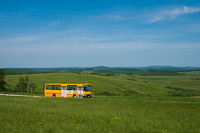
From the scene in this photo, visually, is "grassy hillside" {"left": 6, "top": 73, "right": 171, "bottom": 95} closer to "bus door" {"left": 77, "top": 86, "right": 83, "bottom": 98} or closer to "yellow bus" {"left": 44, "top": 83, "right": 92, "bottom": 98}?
"yellow bus" {"left": 44, "top": 83, "right": 92, "bottom": 98}

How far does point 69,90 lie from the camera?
44906 millimetres

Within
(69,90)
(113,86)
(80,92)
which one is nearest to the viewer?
(80,92)

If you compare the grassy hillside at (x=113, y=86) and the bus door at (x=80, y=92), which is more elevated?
the bus door at (x=80, y=92)

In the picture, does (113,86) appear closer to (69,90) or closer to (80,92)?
(69,90)

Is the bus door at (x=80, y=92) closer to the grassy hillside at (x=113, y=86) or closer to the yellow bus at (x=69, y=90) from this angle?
the yellow bus at (x=69, y=90)

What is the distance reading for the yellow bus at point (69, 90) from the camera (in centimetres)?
4319

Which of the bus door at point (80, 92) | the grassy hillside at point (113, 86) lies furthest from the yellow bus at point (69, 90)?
the grassy hillside at point (113, 86)

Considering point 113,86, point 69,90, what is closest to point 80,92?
point 69,90

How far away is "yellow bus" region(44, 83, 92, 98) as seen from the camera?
43.2 meters

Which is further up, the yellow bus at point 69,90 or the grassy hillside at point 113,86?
the yellow bus at point 69,90

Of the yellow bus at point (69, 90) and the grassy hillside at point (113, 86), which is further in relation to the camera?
the grassy hillside at point (113, 86)

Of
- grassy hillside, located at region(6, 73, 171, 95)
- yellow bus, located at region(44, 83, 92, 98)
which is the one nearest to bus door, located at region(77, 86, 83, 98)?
yellow bus, located at region(44, 83, 92, 98)

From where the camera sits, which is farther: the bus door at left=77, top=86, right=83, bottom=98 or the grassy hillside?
the grassy hillside

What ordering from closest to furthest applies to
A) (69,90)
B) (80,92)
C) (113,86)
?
(80,92)
(69,90)
(113,86)
